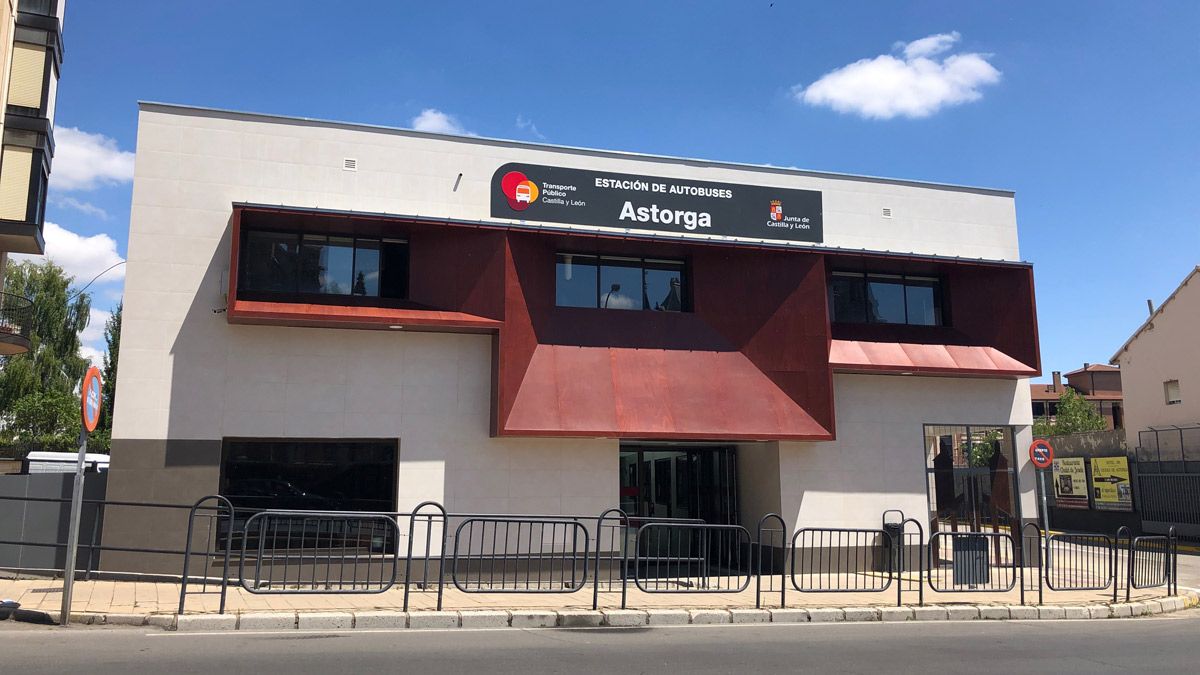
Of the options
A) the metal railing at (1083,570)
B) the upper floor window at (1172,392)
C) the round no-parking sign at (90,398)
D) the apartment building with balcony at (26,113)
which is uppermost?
the apartment building with balcony at (26,113)

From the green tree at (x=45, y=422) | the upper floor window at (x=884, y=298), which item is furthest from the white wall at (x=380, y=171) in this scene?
the green tree at (x=45, y=422)

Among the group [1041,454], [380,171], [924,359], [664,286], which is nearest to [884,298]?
[924,359]

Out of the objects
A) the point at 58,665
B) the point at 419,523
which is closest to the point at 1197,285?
the point at 419,523

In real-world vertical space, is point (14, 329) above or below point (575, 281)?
below

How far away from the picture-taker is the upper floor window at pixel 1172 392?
3228 cm

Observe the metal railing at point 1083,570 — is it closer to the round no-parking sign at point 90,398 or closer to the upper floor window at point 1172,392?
the round no-parking sign at point 90,398

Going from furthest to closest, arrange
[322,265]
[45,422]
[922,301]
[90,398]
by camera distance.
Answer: [45,422] → [922,301] → [322,265] → [90,398]

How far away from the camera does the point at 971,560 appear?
582 inches

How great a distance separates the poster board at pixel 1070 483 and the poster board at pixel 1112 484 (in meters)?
0.60

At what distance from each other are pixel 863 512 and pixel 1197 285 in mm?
22616

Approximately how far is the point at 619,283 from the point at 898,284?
6530 millimetres

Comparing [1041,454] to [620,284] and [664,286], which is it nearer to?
[664,286]

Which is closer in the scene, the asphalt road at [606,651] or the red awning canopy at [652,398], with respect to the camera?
the asphalt road at [606,651]

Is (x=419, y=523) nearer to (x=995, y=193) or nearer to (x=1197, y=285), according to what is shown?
(x=995, y=193)
